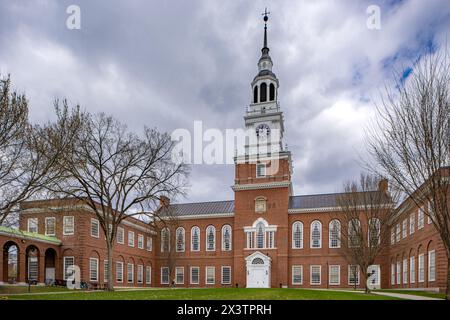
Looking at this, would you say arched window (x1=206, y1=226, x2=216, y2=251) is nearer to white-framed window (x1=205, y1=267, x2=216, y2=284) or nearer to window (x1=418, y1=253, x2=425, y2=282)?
white-framed window (x1=205, y1=267, x2=216, y2=284)

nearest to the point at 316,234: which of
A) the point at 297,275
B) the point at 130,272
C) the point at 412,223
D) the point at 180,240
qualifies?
the point at 297,275

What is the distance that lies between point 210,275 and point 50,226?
20260mm

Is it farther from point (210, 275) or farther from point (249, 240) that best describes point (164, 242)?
point (249, 240)

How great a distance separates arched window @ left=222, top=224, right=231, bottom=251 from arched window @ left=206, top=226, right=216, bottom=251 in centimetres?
→ 123

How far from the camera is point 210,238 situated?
48688 millimetres

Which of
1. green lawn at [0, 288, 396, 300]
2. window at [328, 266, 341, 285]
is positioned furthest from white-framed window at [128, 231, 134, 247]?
green lawn at [0, 288, 396, 300]

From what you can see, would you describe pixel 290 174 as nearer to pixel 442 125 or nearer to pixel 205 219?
pixel 205 219

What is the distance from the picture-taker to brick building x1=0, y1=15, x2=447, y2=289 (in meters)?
35.3

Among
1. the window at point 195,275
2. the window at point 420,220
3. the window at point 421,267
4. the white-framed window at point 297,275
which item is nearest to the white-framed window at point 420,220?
the window at point 420,220

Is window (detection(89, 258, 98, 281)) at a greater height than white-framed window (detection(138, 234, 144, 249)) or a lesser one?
lesser

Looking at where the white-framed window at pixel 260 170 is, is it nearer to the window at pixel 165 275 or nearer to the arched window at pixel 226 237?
the arched window at pixel 226 237

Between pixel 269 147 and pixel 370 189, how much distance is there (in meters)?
20.6

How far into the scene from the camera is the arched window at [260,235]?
4416 cm

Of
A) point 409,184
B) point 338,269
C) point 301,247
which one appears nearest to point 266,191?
point 301,247
